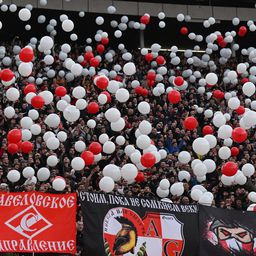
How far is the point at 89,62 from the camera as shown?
18797 mm

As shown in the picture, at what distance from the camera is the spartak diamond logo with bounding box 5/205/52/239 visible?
30.8 feet

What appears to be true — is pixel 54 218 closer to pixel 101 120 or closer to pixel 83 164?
pixel 83 164

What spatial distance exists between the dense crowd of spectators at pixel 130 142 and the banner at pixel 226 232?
1.13 m

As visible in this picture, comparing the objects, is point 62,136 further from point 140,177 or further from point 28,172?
point 140,177

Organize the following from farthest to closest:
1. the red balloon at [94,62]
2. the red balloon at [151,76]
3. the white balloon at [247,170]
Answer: the red balloon at [151,76] → the red balloon at [94,62] → the white balloon at [247,170]

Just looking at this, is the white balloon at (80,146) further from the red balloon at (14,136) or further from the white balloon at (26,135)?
the red balloon at (14,136)

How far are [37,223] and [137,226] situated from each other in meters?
1.44

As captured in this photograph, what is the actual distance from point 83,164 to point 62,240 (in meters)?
2.68

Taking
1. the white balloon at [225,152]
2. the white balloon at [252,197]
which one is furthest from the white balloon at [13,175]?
the white balloon at [252,197]

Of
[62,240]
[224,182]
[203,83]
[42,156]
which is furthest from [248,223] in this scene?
[203,83]

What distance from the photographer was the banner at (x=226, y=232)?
33.1 feet

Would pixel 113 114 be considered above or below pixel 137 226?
above

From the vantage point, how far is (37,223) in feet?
31.0

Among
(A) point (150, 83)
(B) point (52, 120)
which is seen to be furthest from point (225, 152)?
(A) point (150, 83)
